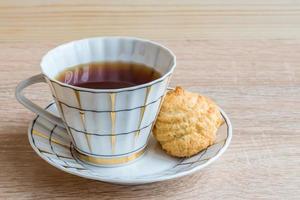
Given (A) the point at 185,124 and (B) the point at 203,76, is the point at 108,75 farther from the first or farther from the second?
(B) the point at 203,76

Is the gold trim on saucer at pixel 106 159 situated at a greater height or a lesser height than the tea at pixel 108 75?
lesser

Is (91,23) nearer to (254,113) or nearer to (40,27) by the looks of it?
(40,27)

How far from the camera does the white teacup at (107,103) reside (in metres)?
0.59

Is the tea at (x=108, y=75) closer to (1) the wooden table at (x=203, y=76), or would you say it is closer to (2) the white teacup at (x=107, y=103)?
(2) the white teacup at (x=107, y=103)

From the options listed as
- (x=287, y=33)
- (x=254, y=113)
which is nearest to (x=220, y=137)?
(x=254, y=113)

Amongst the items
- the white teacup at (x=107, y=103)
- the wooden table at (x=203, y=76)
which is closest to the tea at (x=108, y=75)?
the white teacup at (x=107, y=103)

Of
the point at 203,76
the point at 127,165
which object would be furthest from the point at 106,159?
the point at 203,76

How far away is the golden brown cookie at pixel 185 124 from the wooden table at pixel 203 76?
0.04m

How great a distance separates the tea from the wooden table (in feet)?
0.37

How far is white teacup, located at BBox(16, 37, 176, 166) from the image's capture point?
0.59 meters

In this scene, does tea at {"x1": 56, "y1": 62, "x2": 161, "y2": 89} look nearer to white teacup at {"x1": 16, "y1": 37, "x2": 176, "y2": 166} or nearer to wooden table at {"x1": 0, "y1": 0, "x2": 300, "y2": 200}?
white teacup at {"x1": 16, "y1": 37, "x2": 176, "y2": 166}

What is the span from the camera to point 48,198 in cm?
59

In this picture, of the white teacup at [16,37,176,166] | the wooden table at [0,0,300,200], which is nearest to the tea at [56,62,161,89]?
the white teacup at [16,37,176,166]

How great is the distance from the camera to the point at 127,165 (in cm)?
65
